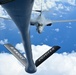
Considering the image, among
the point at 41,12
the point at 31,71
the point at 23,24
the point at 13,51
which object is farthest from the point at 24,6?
the point at 41,12

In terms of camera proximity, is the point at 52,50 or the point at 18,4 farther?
the point at 52,50

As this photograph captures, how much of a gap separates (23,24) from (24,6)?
3.49ft

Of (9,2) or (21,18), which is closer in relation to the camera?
(9,2)

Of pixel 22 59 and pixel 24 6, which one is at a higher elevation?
pixel 24 6

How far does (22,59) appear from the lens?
13977mm

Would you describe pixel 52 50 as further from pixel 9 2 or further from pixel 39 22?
pixel 39 22

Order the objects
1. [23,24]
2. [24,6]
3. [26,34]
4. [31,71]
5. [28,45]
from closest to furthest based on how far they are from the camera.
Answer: [24,6] → [23,24] → [26,34] → [28,45] → [31,71]

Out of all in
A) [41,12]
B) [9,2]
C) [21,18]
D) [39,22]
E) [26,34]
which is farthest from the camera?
[41,12]

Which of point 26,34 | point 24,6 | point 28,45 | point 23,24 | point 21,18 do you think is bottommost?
point 28,45

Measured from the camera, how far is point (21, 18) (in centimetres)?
505

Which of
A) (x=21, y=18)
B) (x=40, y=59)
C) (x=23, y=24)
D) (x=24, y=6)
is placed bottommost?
(x=40, y=59)

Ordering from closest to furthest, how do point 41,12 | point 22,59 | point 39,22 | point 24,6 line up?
point 24,6 → point 22,59 → point 39,22 → point 41,12

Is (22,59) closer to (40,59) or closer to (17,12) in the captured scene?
(40,59)

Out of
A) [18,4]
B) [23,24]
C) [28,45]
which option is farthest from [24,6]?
[28,45]
